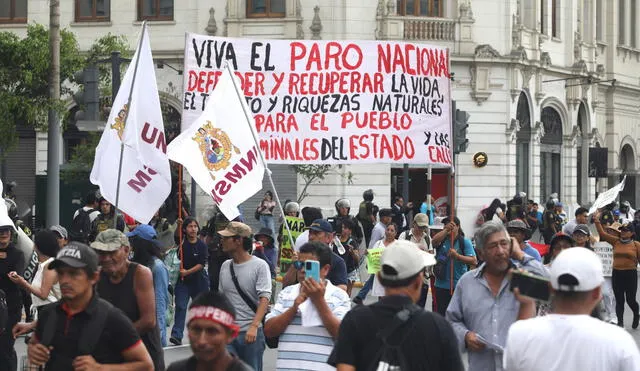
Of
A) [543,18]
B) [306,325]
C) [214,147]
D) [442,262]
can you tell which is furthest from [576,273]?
[543,18]

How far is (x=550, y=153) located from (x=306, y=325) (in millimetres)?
38783

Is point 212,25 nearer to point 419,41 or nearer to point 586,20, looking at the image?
point 419,41

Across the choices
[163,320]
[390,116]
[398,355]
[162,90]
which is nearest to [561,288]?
[398,355]

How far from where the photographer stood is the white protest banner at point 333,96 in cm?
1652

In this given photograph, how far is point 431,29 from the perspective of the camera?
41.3 meters

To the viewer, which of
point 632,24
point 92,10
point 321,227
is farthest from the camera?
point 632,24

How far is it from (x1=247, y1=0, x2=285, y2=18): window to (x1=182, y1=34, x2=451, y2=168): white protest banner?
2384 cm

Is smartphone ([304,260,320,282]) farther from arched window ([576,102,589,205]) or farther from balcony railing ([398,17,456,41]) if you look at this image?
arched window ([576,102,589,205])

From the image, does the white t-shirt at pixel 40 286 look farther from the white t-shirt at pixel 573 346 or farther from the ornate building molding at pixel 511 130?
the ornate building molding at pixel 511 130

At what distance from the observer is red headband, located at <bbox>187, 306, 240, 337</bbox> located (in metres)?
6.23

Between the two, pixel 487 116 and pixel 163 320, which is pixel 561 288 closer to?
pixel 163 320

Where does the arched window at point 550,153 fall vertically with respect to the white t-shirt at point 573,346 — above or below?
above

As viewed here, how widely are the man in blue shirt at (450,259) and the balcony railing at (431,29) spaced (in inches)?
1010

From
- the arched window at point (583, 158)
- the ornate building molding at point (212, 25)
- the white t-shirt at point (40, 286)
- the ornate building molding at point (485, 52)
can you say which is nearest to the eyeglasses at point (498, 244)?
the white t-shirt at point (40, 286)
